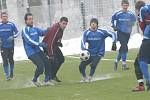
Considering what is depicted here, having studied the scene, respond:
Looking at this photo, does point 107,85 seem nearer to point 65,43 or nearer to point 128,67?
point 128,67

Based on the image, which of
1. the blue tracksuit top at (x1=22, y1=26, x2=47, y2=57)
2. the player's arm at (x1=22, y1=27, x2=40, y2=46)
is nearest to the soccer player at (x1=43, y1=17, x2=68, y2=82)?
the blue tracksuit top at (x1=22, y1=26, x2=47, y2=57)

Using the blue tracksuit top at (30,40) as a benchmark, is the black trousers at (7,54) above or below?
below

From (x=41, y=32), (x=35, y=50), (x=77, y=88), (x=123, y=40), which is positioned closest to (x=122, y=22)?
(x=123, y=40)

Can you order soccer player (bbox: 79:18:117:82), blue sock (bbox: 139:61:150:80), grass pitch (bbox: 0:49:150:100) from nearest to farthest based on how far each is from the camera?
blue sock (bbox: 139:61:150:80), grass pitch (bbox: 0:49:150:100), soccer player (bbox: 79:18:117:82)

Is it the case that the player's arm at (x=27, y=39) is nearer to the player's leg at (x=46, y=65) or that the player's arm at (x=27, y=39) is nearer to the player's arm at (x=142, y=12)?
the player's leg at (x=46, y=65)

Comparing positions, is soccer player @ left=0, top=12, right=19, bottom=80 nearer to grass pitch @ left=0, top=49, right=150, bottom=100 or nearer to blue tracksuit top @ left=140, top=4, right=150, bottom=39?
grass pitch @ left=0, top=49, right=150, bottom=100

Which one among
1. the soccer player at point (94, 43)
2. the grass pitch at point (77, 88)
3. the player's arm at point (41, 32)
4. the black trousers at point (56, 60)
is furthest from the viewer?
the black trousers at point (56, 60)

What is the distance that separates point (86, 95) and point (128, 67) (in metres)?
5.70

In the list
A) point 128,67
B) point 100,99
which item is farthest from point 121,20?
point 100,99

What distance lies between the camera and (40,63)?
47.6 ft

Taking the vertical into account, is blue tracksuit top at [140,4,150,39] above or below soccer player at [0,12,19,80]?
above

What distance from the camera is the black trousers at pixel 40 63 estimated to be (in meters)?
14.5

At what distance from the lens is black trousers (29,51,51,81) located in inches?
571

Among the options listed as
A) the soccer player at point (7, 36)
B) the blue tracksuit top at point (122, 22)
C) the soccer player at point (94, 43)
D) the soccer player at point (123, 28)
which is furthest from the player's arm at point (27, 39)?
the blue tracksuit top at point (122, 22)
